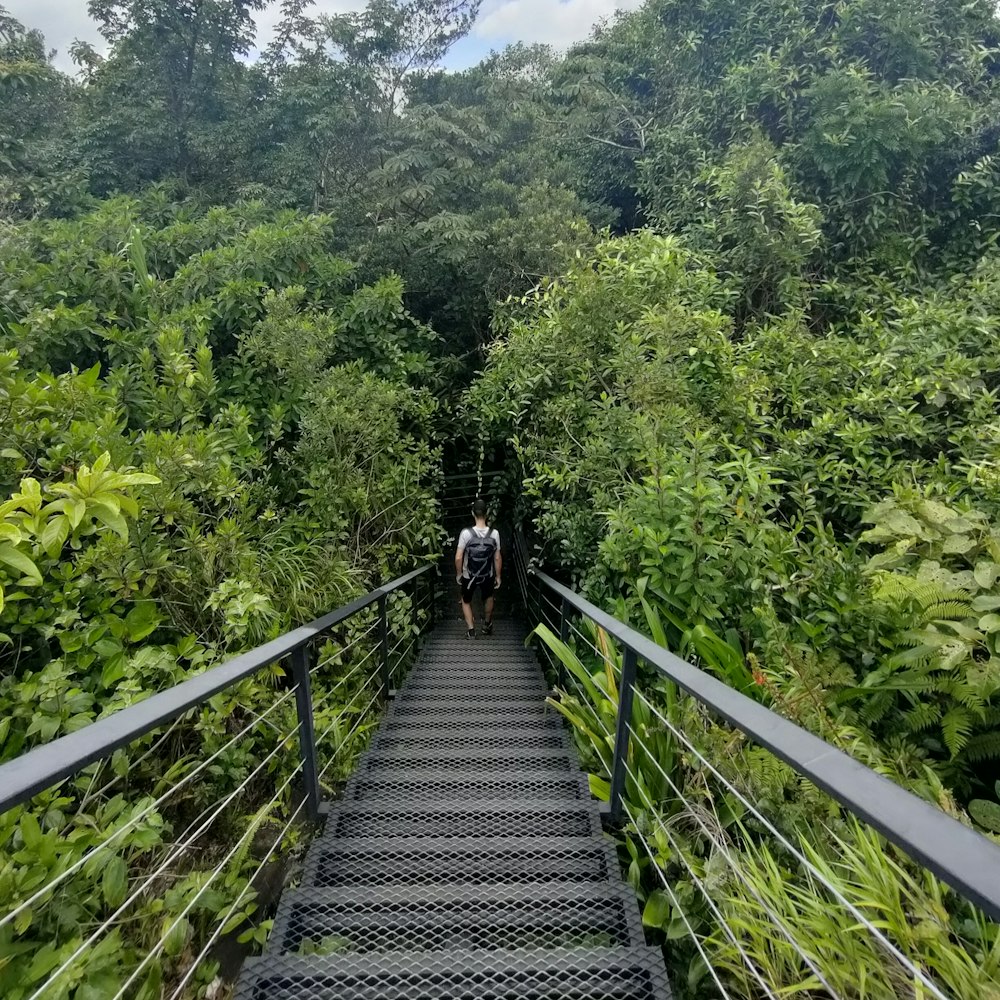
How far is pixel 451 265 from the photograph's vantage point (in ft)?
27.0

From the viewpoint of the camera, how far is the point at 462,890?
6.22ft

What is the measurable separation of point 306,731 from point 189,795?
2.10 feet

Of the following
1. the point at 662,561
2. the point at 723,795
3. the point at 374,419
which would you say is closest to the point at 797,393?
the point at 662,561

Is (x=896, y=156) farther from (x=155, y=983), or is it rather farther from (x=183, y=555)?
(x=155, y=983)

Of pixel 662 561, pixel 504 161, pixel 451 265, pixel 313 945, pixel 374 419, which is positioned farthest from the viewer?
pixel 504 161

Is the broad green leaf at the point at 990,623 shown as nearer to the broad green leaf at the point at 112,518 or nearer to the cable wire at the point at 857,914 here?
the cable wire at the point at 857,914

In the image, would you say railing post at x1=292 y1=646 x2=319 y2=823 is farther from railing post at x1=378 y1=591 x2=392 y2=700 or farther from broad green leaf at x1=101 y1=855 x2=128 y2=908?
railing post at x1=378 y1=591 x2=392 y2=700

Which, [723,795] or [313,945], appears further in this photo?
[723,795]

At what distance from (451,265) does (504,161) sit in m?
2.20

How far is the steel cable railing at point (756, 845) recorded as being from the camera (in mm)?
762

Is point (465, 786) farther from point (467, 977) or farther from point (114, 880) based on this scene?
point (114, 880)

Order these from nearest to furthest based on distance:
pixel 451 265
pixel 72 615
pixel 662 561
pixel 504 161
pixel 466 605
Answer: pixel 72 615, pixel 662 561, pixel 466 605, pixel 451 265, pixel 504 161

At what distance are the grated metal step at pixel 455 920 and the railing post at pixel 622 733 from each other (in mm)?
324

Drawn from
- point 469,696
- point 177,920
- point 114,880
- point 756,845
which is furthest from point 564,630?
point 177,920
